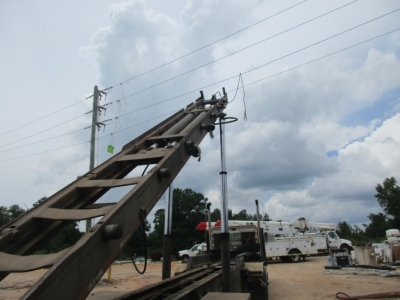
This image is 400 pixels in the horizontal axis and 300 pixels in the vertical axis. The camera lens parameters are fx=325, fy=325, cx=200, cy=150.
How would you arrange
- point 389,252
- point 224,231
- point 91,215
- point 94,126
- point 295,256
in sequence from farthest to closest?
point 295,256 → point 389,252 → point 94,126 → point 224,231 → point 91,215

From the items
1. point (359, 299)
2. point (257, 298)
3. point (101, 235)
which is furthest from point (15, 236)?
point (359, 299)

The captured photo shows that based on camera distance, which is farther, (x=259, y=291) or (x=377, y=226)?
(x=377, y=226)

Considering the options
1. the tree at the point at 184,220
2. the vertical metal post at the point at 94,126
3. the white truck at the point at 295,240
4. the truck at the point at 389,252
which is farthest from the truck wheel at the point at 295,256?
the tree at the point at 184,220

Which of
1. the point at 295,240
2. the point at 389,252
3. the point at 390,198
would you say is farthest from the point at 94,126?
the point at 390,198

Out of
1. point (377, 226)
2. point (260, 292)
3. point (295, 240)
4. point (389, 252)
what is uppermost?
point (377, 226)

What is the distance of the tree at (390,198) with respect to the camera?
53.7 m

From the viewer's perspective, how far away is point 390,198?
55.9 m

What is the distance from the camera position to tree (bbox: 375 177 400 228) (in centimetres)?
5370

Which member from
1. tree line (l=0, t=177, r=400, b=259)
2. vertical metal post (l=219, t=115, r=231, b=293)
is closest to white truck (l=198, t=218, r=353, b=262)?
vertical metal post (l=219, t=115, r=231, b=293)

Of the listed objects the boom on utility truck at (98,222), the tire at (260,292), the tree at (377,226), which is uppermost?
the tree at (377,226)

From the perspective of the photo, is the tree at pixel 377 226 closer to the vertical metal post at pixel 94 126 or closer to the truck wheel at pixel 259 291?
the vertical metal post at pixel 94 126

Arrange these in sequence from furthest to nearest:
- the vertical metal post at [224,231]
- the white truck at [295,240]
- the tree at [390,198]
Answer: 1. the tree at [390,198]
2. the white truck at [295,240]
3. the vertical metal post at [224,231]

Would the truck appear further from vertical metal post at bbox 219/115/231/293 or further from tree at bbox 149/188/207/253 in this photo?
tree at bbox 149/188/207/253

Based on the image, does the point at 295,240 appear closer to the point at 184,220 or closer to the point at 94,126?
the point at 94,126
